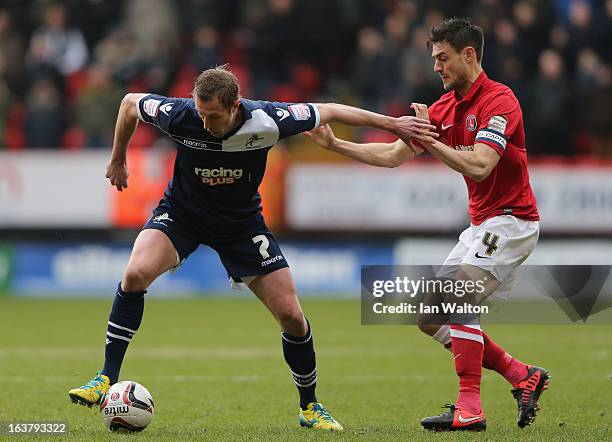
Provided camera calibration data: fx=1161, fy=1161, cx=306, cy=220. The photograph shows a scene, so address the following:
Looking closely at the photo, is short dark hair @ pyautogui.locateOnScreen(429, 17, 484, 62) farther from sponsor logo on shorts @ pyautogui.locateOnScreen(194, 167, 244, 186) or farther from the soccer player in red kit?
sponsor logo on shorts @ pyautogui.locateOnScreen(194, 167, 244, 186)

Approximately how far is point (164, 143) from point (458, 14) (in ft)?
16.2

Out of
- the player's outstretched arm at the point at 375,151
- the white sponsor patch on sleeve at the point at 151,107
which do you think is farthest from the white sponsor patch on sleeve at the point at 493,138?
the white sponsor patch on sleeve at the point at 151,107

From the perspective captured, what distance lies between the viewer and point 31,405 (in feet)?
24.9

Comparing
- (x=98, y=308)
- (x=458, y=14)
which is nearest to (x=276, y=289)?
(x=98, y=308)

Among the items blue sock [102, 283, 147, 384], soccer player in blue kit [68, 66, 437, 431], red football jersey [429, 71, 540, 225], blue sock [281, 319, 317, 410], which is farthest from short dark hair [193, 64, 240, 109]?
blue sock [281, 319, 317, 410]

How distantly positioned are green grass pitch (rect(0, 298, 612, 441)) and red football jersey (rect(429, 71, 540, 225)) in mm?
1302

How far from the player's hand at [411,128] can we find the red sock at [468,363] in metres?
1.14

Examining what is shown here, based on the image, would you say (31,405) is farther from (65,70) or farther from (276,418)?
(65,70)

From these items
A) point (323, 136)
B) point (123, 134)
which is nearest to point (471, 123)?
point (323, 136)

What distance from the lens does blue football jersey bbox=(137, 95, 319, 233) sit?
262 inches

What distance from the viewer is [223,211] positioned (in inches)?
272

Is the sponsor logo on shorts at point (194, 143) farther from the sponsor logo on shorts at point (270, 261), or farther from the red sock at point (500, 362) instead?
the red sock at point (500, 362)

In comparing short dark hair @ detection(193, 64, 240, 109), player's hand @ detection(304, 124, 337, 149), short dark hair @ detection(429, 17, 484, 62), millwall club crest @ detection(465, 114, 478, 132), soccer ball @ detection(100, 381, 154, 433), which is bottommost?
soccer ball @ detection(100, 381, 154, 433)

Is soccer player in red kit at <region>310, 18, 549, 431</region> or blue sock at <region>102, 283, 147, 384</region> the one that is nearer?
soccer player in red kit at <region>310, 18, 549, 431</region>
